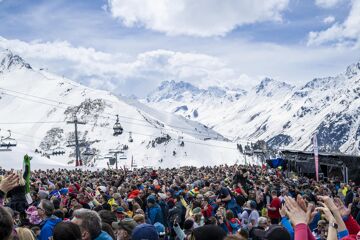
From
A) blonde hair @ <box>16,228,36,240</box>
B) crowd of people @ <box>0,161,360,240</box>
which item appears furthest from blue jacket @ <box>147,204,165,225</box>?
blonde hair @ <box>16,228,36,240</box>

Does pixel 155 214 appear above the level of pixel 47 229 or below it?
below

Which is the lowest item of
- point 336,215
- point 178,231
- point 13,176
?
point 178,231

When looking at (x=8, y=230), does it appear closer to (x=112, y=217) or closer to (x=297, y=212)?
(x=297, y=212)

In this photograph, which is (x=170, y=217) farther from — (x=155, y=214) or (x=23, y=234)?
(x=23, y=234)

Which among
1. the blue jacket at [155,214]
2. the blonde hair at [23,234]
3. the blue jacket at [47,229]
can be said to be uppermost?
the blonde hair at [23,234]

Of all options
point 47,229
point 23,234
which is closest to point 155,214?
point 47,229

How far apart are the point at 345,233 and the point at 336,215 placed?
244 mm

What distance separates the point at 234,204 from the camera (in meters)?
13.4

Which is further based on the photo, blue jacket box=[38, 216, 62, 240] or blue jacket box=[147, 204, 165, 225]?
blue jacket box=[147, 204, 165, 225]

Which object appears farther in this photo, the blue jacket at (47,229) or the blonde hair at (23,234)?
the blue jacket at (47,229)

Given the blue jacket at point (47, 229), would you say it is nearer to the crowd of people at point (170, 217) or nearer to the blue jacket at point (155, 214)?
the crowd of people at point (170, 217)

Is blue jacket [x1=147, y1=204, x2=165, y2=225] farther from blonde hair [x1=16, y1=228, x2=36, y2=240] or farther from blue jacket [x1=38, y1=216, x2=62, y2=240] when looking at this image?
blonde hair [x1=16, y1=228, x2=36, y2=240]

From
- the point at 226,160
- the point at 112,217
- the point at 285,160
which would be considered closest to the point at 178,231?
the point at 112,217

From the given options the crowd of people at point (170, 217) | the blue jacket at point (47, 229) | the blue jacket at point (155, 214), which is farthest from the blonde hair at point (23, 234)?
the blue jacket at point (155, 214)
